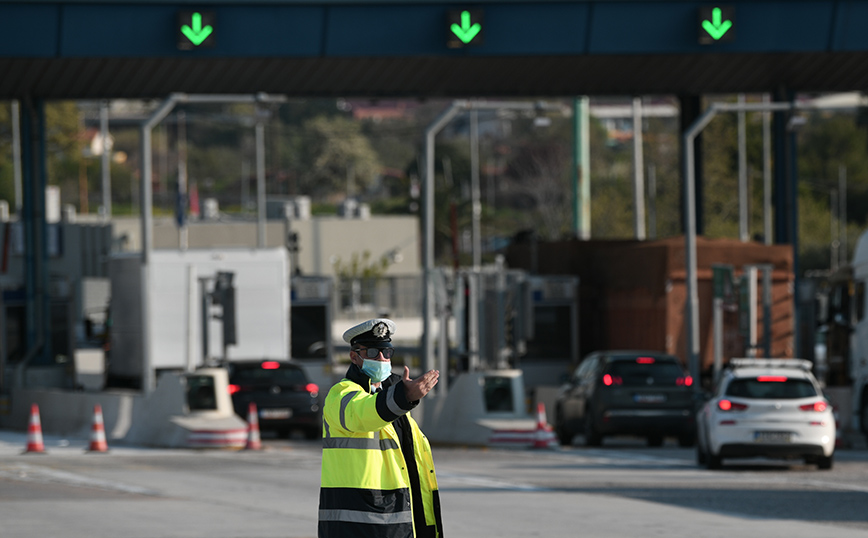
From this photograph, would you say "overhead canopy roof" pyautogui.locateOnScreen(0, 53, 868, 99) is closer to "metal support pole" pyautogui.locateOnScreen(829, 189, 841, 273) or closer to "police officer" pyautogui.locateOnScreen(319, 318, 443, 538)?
"police officer" pyautogui.locateOnScreen(319, 318, 443, 538)

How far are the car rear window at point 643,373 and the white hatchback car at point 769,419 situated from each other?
3.94m

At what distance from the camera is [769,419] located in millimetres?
20438

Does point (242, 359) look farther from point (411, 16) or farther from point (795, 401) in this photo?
point (795, 401)

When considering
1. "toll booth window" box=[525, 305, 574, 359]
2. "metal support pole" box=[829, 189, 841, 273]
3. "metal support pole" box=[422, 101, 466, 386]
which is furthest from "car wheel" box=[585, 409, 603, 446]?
"metal support pole" box=[829, 189, 841, 273]

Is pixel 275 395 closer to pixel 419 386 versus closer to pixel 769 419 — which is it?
pixel 769 419

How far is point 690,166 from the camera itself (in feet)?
103

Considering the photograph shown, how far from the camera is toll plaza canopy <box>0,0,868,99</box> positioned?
27.7m

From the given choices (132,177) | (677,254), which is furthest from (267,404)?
(132,177)

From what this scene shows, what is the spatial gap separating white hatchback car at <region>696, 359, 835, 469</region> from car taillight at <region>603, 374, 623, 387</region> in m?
3.89

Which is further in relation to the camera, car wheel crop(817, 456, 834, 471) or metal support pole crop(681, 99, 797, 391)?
metal support pole crop(681, 99, 797, 391)

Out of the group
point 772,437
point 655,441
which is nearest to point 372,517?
point 772,437

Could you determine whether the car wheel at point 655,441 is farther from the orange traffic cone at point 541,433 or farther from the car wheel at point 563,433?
the orange traffic cone at point 541,433

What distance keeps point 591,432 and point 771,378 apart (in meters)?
4.92

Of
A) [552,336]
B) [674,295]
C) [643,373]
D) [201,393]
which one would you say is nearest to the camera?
[643,373]
